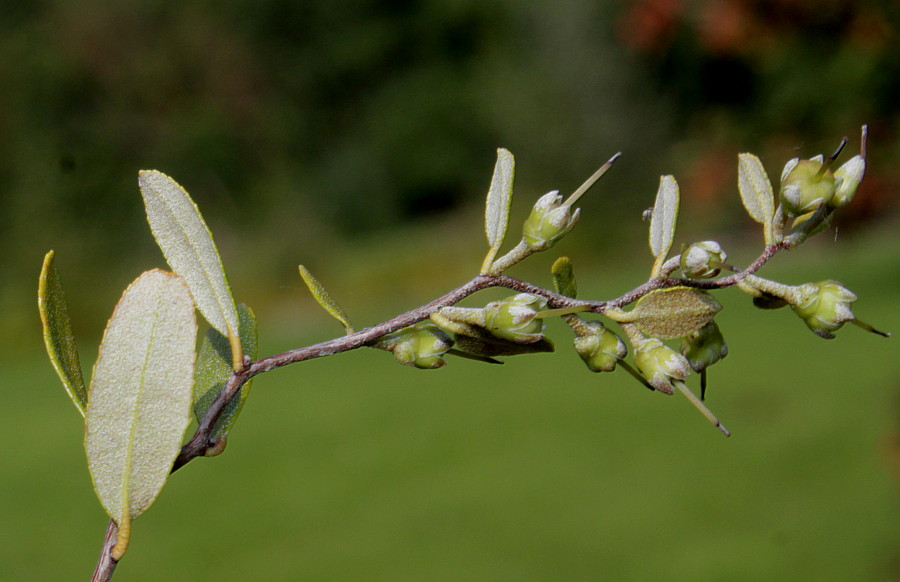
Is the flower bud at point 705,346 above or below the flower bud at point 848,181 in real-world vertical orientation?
below

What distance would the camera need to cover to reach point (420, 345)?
45cm

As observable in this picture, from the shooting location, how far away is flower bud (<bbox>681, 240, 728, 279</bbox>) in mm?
457

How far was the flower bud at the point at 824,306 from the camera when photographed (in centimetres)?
45

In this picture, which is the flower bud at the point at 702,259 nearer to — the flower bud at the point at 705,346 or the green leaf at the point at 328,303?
the flower bud at the point at 705,346

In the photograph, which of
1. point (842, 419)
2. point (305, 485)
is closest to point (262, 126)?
point (305, 485)

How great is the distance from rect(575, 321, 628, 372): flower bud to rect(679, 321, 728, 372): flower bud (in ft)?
0.15

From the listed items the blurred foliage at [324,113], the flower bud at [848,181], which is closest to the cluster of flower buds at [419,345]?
the flower bud at [848,181]

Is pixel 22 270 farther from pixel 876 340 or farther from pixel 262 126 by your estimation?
pixel 876 340

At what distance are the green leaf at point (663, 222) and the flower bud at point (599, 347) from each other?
2.0 inches

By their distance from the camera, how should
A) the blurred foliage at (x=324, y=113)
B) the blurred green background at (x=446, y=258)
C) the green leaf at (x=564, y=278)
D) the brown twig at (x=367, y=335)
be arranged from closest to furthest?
the brown twig at (x=367, y=335) < the green leaf at (x=564, y=278) < the blurred green background at (x=446, y=258) < the blurred foliage at (x=324, y=113)

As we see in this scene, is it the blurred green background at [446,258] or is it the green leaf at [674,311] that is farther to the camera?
the blurred green background at [446,258]

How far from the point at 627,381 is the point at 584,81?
232 inches

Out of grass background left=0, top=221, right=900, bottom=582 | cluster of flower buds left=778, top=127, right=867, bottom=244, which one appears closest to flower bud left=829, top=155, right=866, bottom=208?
cluster of flower buds left=778, top=127, right=867, bottom=244

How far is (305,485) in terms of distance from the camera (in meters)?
4.91
